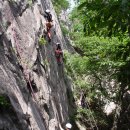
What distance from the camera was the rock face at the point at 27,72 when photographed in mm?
9141

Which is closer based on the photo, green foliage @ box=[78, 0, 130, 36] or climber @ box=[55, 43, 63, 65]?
green foliage @ box=[78, 0, 130, 36]

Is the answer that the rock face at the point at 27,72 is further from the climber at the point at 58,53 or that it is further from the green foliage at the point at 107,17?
A: the green foliage at the point at 107,17

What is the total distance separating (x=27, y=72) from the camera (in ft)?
42.7

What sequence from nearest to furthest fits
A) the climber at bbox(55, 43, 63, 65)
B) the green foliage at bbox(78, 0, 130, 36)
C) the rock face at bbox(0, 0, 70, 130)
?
1. the green foliage at bbox(78, 0, 130, 36)
2. the rock face at bbox(0, 0, 70, 130)
3. the climber at bbox(55, 43, 63, 65)

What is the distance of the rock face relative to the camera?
9141 mm

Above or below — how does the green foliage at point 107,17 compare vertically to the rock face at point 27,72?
above

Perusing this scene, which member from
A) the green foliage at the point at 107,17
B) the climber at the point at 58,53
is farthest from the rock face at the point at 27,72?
the green foliage at the point at 107,17

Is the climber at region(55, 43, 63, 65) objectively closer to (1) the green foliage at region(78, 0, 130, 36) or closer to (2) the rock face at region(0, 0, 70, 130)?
(2) the rock face at region(0, 0, 70, 130)

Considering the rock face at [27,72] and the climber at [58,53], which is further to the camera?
the climber at [58,53]

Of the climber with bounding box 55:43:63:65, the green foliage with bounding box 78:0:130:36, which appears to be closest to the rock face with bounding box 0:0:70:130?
the climber with bounding box 55:43:63:65

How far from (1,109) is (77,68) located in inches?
657

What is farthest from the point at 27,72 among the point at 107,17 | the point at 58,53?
the point at 107,17

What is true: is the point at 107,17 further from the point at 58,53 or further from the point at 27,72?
the point at 58,53

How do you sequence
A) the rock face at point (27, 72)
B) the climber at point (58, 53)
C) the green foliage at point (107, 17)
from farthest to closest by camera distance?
1. the climber at point (58, 53)
2. the rock face at point (27, 72)
3. the green foliage at point (107, 17)
